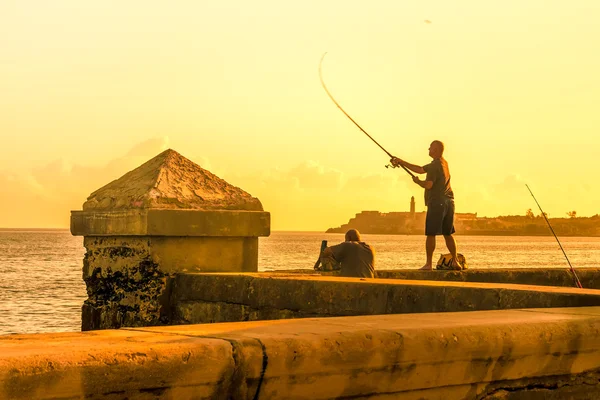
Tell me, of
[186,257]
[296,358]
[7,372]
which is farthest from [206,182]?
[7,372]

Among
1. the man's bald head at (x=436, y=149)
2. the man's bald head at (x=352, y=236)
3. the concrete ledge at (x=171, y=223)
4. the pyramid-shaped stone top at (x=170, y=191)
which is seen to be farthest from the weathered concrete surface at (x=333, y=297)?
the man's bald head at (x=436, y=149)

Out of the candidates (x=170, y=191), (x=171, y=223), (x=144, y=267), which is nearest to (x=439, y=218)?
(x=170, y=191)

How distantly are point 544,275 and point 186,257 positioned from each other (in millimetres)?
4461

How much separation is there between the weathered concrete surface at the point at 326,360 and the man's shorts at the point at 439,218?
565 centimetres

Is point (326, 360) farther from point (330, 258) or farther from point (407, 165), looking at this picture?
point (407, 165)

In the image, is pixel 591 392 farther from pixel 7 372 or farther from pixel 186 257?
pixel 186 257

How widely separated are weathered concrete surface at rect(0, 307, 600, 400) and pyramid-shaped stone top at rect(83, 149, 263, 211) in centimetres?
367

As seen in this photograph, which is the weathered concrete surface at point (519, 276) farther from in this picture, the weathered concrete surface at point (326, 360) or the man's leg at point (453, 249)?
the weathered concrete surface at point (326, 360)

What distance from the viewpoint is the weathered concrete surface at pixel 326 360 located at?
8.61 ft

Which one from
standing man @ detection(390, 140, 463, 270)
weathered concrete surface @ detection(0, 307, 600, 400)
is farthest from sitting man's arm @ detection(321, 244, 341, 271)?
weathered concrete surface @ detection(0, 307, 600, 400)

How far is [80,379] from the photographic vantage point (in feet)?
8.48

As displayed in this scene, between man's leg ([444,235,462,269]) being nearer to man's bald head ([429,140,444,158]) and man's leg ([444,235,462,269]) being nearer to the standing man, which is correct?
the standing man

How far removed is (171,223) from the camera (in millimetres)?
7117

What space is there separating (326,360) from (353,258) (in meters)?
5.16
